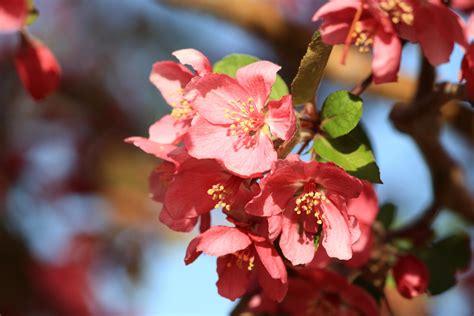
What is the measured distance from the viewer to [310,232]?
1022 millimetres

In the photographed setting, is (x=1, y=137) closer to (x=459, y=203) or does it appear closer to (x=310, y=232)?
(x=459, y=203)

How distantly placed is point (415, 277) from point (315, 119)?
31cm

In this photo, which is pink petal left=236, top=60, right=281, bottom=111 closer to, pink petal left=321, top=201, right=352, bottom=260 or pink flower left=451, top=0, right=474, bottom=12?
pink petal left=321, top=201, right=352, bottom=260

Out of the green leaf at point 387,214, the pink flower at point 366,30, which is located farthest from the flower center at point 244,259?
the green leaf at point 387,214

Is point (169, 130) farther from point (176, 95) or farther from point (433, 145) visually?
point (433, 145)

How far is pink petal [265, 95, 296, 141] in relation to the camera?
3.14 ft

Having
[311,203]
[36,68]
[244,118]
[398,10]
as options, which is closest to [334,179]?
[311,203]

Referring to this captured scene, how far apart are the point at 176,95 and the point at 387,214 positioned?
19.9 inches

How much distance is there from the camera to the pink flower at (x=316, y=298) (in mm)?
1212

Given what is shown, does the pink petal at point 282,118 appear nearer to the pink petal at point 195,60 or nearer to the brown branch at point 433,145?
the pink petal at point 195,60

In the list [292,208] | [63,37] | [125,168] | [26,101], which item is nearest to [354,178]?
[292,208]

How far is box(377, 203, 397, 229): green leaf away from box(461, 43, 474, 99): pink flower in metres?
0.42

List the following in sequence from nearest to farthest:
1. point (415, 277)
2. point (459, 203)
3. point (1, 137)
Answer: point (415, 277) < point (459, 203) < point (1, 137)

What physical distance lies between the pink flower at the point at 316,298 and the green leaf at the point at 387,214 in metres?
0.22
